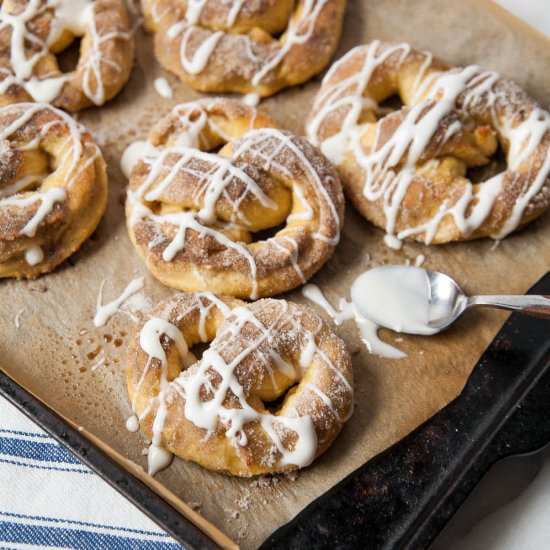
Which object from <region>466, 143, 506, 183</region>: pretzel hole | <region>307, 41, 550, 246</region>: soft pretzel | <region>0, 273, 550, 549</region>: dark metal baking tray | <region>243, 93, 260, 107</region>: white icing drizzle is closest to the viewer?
<region>0, 273, 550, 549</region>: dark metal baking tray

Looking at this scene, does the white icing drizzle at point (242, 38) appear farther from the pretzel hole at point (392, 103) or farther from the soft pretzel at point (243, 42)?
the pretzel hole at point (392, 103)

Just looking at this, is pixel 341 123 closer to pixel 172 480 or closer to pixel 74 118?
pixel 74 118

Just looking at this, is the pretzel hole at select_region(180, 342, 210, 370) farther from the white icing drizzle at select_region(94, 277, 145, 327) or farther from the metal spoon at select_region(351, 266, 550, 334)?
the metal spoon at select_region(351, 266, 550, 334)

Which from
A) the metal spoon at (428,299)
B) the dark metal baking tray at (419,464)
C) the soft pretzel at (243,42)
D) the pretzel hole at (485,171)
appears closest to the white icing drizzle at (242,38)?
the soft pretzel at (243,42)

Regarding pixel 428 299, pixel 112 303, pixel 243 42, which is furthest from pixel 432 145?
pixel 112 303

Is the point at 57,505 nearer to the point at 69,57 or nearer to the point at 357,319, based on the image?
the point at 357,319

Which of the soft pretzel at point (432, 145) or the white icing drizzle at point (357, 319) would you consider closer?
the white icing drizzle at point (357, 319)

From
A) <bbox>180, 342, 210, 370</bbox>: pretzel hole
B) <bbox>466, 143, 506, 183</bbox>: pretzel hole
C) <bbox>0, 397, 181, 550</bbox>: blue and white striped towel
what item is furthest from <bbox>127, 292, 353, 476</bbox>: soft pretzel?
<bbox>466, 143, 506, 183</bbox>: pretzel hole
